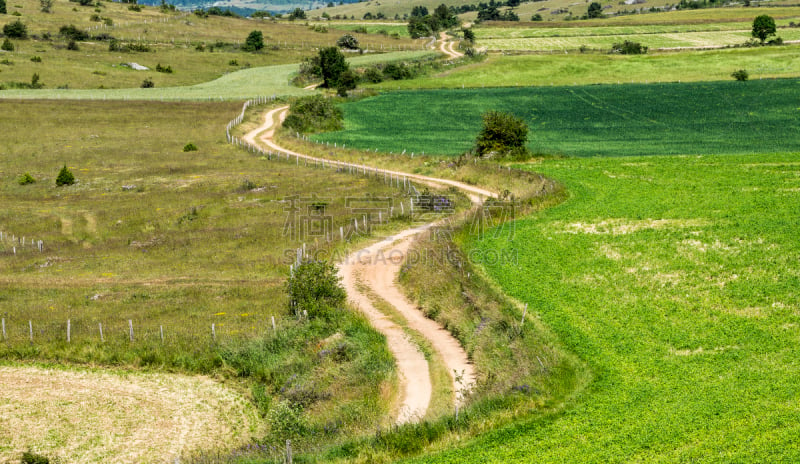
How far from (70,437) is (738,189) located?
37169 mm

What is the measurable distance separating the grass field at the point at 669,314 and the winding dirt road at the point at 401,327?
3.56 metres

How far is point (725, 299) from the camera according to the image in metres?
28.8

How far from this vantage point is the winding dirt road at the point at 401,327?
1008 inches

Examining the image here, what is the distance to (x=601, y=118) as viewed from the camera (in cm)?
9319

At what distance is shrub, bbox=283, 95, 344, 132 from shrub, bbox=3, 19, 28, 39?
83530 mm

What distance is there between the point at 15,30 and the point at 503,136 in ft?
400

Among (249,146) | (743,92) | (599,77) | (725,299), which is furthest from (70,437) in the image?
(599,77)

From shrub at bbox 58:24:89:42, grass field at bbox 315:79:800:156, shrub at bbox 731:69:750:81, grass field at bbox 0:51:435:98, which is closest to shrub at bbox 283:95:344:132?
grass field at bbox 315:79:800:156

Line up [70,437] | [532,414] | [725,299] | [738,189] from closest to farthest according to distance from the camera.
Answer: [532,414] → [70,437] → [725,299] → [738,189]

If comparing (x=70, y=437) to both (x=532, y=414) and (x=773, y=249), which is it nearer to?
(x=532, y=414)

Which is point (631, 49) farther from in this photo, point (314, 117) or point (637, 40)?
point (314, 117)

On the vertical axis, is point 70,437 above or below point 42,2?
below

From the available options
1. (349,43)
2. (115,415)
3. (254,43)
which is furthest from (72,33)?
(115,415)

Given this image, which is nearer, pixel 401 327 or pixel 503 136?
pixel 401 327
